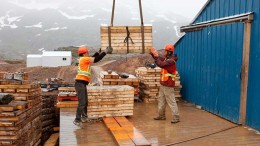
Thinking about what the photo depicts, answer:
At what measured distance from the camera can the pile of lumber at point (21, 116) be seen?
8.94 meters

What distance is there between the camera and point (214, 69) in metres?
11.3

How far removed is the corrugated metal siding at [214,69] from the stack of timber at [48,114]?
637 centimetres

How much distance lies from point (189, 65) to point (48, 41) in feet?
377

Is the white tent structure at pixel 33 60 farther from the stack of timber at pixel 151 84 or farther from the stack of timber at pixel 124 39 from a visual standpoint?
the stack of timber at pixel 124 39

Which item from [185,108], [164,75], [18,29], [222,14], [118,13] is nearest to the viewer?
[164,75]

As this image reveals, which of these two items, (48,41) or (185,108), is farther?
(48,41)

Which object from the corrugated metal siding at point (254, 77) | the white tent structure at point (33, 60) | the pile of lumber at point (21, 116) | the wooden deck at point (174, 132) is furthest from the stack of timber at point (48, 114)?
the white tent structure at point (33, 60)

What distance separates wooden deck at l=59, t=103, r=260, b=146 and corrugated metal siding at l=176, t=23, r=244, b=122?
0.65 m

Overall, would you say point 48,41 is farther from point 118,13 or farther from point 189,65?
point 189,65

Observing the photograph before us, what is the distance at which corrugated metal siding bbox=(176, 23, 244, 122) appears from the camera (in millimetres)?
9781

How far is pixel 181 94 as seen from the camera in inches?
590

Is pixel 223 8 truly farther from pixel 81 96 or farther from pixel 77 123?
pixel 77 123

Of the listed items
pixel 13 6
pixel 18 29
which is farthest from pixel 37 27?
pixel 13 6

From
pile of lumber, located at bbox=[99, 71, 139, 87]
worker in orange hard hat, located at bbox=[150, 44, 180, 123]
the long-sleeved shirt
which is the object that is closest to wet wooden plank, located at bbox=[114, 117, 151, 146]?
worker in orange hard hat, located at bbox=[150, 44, 180, 123]
